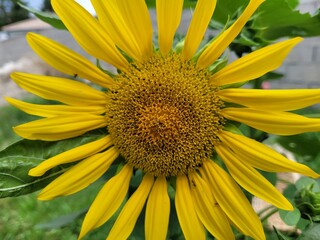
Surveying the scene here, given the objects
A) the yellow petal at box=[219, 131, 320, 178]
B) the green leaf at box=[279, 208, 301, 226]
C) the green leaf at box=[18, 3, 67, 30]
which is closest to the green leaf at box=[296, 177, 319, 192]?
the green leaf at box=[279, 208, 301, 226]

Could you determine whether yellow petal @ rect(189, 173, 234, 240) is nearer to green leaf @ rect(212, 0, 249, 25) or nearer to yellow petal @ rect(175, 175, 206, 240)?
yellow petal @ rect(175, 175, 206, 240)

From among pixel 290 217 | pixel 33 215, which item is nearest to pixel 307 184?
pixel 290 217

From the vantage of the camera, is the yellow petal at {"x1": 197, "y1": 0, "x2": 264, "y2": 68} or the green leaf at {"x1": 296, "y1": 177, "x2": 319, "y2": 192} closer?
the yellow petal at {"x1": 197, "y1": 0, "x2": 264, "y2": 68}

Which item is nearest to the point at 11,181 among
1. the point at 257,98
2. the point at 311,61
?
the point at 257,98

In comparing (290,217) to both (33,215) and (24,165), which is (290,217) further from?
(33,215)

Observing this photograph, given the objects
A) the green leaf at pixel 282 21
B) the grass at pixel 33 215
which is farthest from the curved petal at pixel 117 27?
the grass at pixel 33 215

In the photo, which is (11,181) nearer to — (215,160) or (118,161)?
(118,161)
